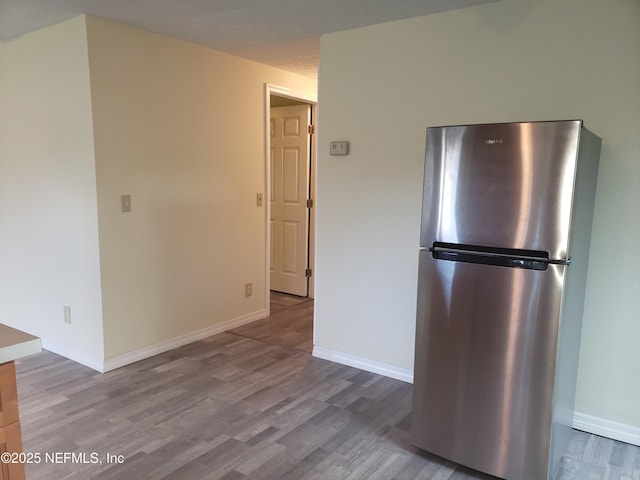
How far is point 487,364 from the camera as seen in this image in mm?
1940

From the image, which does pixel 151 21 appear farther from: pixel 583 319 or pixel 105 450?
pixel 583 319

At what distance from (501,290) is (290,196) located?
3.45 metres

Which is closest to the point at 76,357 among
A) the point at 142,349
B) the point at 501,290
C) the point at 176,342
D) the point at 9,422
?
the point at 142,349

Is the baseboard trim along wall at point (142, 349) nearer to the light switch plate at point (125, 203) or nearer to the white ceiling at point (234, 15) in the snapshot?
the light switch plate at point (125, 203)

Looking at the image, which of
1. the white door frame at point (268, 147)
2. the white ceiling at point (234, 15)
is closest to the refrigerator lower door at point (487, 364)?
the white ceiling at point (234, 15)

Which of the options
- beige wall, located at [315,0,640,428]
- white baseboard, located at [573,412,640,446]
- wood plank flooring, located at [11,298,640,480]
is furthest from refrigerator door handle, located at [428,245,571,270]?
white baseboard, located at [573,412,640,446]

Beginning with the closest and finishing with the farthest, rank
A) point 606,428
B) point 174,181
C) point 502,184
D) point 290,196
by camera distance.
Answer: point 502,184
point 606,428
point 174,181
point 290,196

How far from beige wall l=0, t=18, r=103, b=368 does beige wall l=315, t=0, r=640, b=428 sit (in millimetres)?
1554

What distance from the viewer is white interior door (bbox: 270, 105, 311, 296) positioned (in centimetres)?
492

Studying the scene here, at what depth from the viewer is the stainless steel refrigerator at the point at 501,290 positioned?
5.83 ft

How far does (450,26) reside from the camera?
8.64ft

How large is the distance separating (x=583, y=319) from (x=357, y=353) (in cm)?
145

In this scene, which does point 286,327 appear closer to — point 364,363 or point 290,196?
point 364,363

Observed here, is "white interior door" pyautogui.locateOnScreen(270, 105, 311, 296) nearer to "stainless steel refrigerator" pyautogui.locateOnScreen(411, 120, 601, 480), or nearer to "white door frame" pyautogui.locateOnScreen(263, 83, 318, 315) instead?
"white door frame" pyautogui.locateOnScreen(263, 83, 318, 315)
